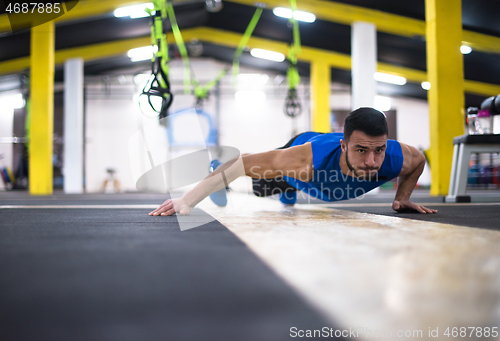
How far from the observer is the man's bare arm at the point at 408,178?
2.18m

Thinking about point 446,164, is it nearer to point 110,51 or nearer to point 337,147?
point 337,147

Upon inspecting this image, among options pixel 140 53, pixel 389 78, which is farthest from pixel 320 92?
pixel 140 53

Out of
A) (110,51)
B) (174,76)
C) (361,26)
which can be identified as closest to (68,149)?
(110,51)

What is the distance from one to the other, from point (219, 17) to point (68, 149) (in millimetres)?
4992

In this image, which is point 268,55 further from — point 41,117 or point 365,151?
point 365,151

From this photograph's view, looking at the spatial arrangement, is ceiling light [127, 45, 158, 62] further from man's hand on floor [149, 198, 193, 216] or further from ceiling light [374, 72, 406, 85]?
man's hand on floor [149, 198, 193, 216]

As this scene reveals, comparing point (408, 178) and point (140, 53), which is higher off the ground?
point (140, 53)

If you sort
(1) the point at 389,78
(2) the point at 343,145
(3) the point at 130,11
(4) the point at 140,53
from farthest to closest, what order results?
(1) the point at 389,78
(4) the point at 140,53
(3) the point at 130,11
(2) the point at 343,145

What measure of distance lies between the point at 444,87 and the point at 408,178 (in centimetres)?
368

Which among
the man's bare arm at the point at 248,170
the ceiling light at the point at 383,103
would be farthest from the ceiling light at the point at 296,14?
the man's bare arm at the point at 248,170

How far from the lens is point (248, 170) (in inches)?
73.9

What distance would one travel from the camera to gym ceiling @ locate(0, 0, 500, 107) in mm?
7164

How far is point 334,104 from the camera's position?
13055 millimetres

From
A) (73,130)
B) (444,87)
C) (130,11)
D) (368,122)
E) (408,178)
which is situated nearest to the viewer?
(368,122)
